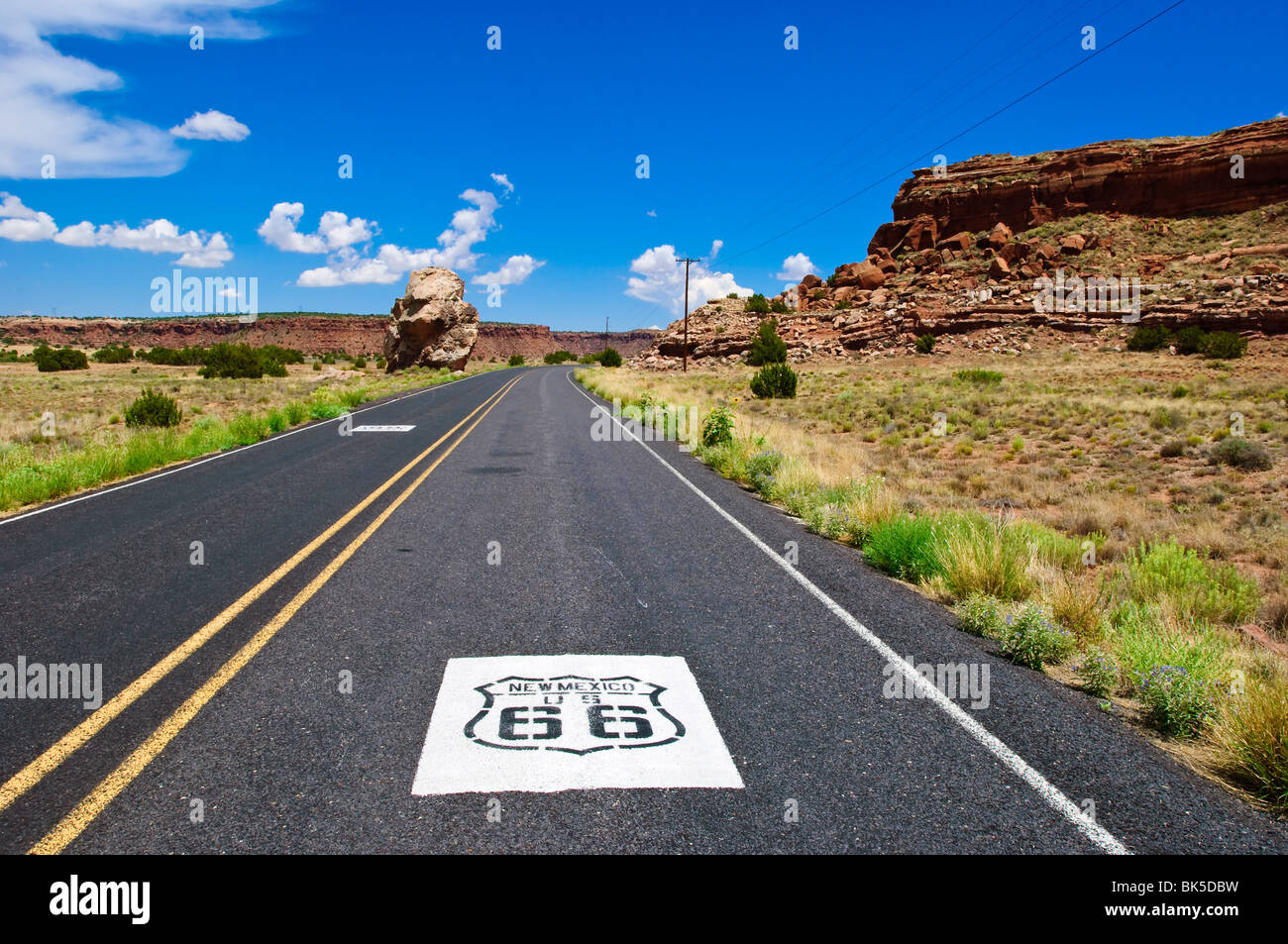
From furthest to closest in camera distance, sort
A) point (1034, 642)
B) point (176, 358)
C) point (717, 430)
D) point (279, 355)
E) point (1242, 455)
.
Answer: point (176, 358) < point (279, 355) < point (717, 430) < point (1242, 455) < point (1034, 642)

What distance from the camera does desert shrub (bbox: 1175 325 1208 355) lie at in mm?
40781

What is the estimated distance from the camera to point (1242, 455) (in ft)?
48.3

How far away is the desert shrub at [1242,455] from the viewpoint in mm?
14406

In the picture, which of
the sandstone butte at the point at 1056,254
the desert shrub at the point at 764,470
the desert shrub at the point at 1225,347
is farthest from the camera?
the sandstone butte at the point at 1056,254

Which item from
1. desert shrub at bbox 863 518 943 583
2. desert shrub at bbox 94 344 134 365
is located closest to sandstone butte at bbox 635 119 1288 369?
desert shrub at bbox 863 518 943 583

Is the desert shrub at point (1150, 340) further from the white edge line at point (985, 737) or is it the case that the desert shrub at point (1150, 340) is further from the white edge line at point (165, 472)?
the white edge line at point (985, 737)

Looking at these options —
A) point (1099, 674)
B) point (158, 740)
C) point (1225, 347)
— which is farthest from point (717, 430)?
point (1225, 347)

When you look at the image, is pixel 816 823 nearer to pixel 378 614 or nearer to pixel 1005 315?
pixel 378 614

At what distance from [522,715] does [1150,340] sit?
51740 millimetres

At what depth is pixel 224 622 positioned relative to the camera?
5.27 m

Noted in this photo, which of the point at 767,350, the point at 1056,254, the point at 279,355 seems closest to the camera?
the point at 767,350

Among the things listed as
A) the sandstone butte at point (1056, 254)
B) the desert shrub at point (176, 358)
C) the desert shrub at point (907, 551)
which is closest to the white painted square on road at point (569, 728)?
the desert shrub at point (907, 551)

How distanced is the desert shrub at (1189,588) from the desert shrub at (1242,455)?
8.80 m

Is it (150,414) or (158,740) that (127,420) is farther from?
(158,740)
